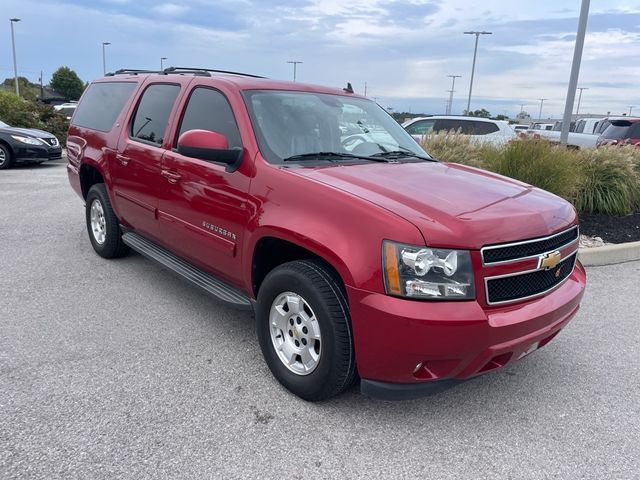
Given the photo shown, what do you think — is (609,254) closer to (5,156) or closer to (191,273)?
(191,273)

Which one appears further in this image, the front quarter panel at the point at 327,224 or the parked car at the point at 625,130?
the parked car at the point at 625,130

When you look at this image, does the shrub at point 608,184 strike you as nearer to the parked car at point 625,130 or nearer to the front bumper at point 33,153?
the parked car at point 625,130

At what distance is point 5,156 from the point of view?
1279cm

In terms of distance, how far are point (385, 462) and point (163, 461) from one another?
3.59 ft

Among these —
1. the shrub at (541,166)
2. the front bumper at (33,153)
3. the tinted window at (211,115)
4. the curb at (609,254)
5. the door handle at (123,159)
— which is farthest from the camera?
the front bumper at (33,153)

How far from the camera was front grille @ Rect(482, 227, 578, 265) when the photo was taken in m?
2.58

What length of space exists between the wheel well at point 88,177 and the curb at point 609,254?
560 centimetres

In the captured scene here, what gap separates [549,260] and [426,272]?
0.82 metres

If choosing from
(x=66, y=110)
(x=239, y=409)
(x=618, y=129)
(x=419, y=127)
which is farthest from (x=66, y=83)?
(x=239, y=409)

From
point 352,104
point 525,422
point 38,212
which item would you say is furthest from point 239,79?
point 38,212

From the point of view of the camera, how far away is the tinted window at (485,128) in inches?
516

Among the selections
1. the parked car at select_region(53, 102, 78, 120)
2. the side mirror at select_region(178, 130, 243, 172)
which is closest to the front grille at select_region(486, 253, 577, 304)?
the side mirror at select_region(178, 130, 243, 172)

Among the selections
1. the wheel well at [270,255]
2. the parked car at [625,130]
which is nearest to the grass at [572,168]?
the wheel well at [270,255]

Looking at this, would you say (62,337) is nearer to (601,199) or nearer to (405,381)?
(405,381)
